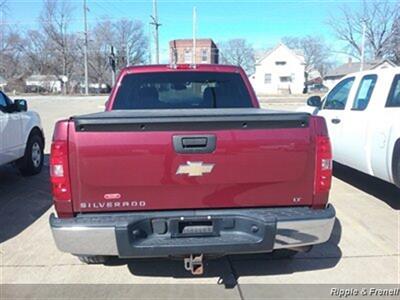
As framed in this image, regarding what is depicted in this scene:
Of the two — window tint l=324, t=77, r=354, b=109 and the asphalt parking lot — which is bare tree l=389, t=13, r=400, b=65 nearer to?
window tint l=324, t=77, r=354, b=109

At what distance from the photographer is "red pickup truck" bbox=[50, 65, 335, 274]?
10.0 ft

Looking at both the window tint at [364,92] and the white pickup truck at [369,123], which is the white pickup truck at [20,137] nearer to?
the white pickup truck at [369,123]

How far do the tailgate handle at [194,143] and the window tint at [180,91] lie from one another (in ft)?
6.04

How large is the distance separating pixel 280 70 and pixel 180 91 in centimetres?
7496

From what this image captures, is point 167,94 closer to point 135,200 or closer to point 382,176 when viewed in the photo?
point 135,200

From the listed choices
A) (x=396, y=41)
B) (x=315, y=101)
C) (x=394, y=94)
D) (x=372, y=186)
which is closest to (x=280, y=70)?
(x=396, y=41)

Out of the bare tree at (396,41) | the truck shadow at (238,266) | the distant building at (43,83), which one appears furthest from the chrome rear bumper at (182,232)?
the distant building at (43,83)

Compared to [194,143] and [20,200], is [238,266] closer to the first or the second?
[194,143]

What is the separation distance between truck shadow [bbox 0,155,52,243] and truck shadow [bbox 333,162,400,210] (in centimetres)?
513

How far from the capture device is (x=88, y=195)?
3105mm

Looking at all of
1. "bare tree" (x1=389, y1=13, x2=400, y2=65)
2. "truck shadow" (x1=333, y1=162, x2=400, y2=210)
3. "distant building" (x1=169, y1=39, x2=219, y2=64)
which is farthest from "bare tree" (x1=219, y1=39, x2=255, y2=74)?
"truck shadow" (x1=333, y1=162, x2=400, y2=210)

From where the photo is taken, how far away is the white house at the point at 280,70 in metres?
76.9

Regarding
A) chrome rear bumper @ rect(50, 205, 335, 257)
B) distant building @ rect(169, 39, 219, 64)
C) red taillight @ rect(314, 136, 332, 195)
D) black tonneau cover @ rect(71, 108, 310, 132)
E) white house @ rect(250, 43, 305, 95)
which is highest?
distant building @ rect(169, 39, 219, 64)

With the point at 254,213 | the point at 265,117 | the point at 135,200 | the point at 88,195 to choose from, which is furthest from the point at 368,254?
the point at 88,195
